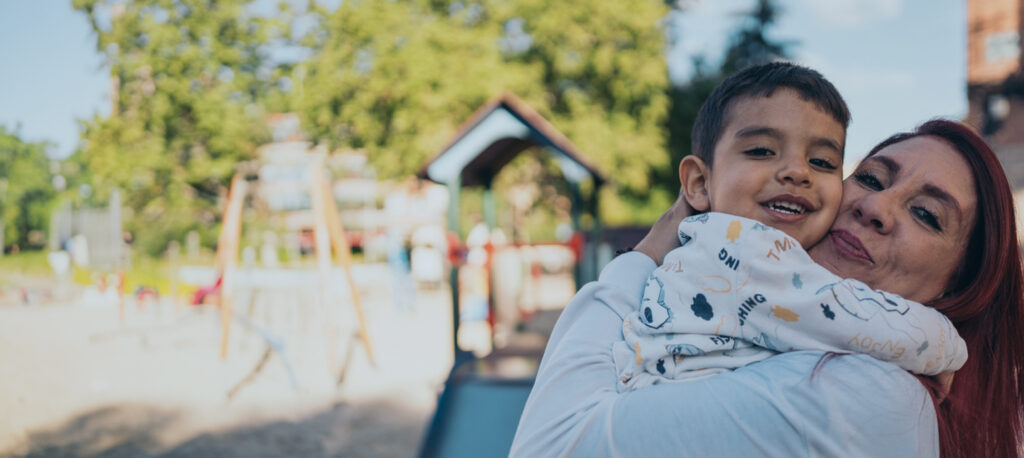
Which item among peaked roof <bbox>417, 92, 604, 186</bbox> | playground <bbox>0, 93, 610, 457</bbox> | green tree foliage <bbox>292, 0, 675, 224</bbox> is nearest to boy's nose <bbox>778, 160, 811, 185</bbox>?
playground <bbox>0, 93, 610, 457</bbox>

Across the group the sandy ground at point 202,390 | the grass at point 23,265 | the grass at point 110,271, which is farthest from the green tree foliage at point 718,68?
the grass at point 23,265

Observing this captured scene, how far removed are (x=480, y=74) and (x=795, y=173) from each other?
15931mm

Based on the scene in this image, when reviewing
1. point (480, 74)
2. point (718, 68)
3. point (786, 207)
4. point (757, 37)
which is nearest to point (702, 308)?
point (786, 207)

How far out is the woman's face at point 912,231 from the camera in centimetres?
122

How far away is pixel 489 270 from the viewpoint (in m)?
7.80

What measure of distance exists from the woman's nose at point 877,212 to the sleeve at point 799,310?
182 millimetres

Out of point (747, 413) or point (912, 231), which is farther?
point (912, 231)

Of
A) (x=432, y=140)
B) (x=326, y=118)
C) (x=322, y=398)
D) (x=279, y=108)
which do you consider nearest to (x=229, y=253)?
(x=322, y=398)

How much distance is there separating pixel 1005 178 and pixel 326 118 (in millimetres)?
17667

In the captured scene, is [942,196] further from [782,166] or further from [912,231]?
[782,166]

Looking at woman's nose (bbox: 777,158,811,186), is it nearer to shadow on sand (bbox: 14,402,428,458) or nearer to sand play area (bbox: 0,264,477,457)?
sand play area (bbox: 0,264,477,457)

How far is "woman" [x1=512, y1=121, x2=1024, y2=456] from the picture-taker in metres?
0.95

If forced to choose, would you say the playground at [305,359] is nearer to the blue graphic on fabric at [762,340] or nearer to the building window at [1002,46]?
the blue graphic on fabric at [762,340]

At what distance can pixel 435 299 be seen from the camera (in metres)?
17.4
